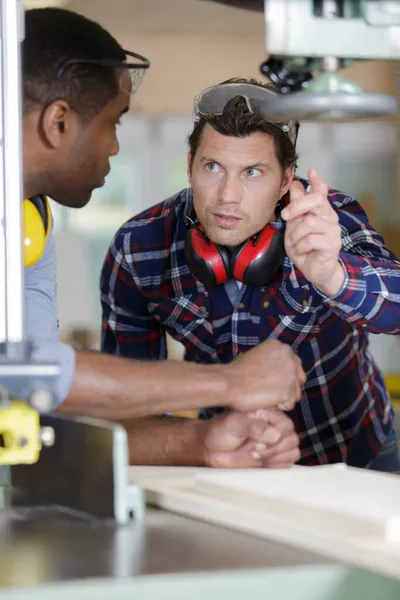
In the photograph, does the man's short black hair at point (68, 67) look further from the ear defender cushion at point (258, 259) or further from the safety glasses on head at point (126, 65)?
the ear defender cushion at point (258, 259)

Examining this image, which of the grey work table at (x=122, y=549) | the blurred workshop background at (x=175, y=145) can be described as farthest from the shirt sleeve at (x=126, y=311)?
the blurred workshop background at (x=175, y=145)

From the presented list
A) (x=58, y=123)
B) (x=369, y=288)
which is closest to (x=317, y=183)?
(x=369, y=288)

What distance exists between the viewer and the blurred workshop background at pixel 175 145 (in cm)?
721

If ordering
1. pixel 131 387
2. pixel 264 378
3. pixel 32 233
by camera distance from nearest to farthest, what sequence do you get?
1. pixel 131 387
2. pixel 32 233
3. pixel 264 378

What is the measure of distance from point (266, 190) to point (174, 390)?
0.71 metres

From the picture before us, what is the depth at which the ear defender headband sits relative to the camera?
2059mm

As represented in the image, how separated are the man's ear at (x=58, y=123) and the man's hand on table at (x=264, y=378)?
1.62 feet

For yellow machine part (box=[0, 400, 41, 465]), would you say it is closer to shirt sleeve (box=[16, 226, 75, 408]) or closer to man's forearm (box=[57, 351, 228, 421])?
man's forearm (box=[57, 351, 228, 421])

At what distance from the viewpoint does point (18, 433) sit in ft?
4.02

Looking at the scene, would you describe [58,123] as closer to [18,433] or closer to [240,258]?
[240,258]

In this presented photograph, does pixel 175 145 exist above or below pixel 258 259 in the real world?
above

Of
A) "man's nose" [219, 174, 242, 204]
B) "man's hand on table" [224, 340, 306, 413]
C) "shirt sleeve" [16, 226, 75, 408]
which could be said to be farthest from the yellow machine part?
"man's nose" [219, 174, 242, 204]

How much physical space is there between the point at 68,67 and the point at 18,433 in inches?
31.4

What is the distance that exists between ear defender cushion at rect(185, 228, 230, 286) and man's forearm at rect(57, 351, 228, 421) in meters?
0.50
